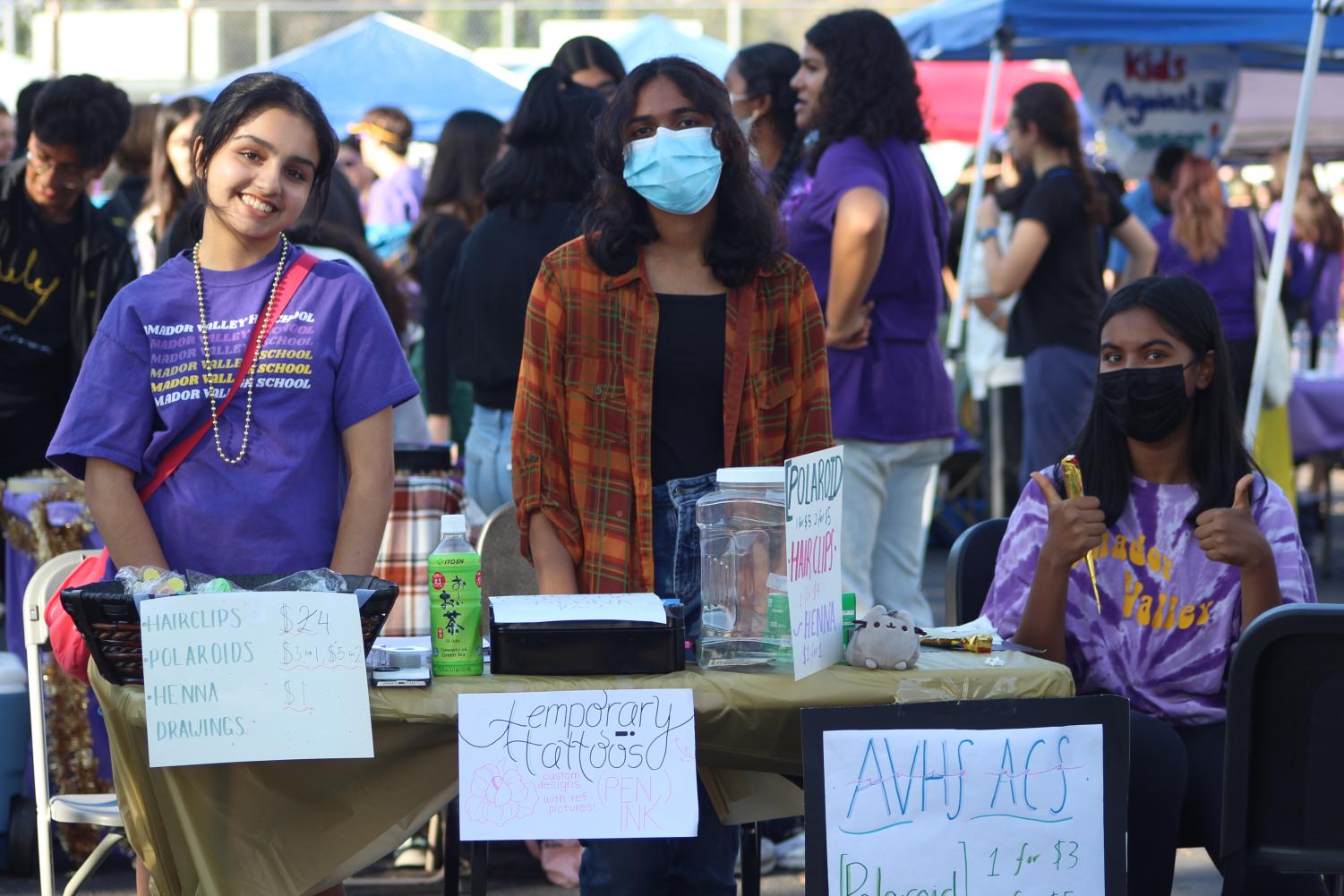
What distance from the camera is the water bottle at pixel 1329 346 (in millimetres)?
10820

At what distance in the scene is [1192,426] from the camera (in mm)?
3078

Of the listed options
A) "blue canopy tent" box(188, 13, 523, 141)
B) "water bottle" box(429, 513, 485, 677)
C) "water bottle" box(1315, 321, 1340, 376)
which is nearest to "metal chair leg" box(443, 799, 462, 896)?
"water bottle" box(429, 513, 485, 677)

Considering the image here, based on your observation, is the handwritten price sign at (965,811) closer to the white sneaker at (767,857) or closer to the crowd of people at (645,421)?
the crowd of people at (645,421)

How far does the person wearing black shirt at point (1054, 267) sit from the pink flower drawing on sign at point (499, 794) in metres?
4.37

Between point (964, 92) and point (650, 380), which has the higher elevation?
point (964, 92)

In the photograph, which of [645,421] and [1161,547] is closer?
[645,421]

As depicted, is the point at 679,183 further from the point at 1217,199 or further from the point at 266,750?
the point at 1217,199

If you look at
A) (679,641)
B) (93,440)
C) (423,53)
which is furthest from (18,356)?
(423,53)

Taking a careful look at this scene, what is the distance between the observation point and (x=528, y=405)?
2.91 m

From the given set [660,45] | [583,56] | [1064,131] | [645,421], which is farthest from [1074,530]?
[660,45]

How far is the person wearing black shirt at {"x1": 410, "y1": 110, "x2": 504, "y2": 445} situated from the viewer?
17.3ft

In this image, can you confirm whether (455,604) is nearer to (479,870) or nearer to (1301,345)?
(479,870)

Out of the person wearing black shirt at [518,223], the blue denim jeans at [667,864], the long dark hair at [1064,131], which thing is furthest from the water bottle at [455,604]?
the long dark hair at [1064,131]

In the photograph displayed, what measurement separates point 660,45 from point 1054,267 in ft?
16.1
